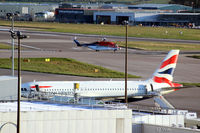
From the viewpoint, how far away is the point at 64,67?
99.7 metres

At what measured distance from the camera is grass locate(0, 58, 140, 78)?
92.3 meters

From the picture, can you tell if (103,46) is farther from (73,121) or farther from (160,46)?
(73,121)

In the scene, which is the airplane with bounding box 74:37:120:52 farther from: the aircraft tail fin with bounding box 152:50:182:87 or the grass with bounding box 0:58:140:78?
the aircraft tail fin with bounding box 152:50:182:87

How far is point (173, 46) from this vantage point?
148 meters

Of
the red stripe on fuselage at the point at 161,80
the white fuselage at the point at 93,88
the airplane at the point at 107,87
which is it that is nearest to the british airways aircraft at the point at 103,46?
the airplane at the point at 107,87

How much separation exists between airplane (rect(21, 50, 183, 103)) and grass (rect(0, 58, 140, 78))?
22300mm

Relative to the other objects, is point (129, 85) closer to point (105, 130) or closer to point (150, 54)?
point (105, 130)

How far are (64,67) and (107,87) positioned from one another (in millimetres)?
38268

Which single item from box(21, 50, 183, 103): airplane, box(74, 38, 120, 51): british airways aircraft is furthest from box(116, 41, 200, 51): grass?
box(21, 50, 183, 103): airplane

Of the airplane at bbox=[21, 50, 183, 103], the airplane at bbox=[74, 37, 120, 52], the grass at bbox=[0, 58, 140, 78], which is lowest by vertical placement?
the grass at bbox=[0, 58, 140, 78]

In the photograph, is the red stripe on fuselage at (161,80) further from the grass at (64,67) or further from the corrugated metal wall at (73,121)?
the corrugated metal wall at (73,121)

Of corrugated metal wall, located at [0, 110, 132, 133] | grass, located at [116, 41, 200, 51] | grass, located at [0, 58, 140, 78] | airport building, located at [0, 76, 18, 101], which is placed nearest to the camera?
corrugated metal wall, located at [0, 110, 132, 133]

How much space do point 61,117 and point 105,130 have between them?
3.01 m

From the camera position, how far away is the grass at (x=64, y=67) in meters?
92.3
